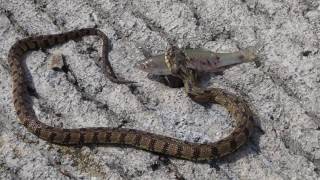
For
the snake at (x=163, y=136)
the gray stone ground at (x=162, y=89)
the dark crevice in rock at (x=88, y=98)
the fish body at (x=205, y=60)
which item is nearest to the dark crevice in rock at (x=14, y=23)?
the gray stone ground at (x=162, y=89)

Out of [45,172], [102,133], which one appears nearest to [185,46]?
[102,133]

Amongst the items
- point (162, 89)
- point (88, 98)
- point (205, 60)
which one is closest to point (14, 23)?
point (88, 98)

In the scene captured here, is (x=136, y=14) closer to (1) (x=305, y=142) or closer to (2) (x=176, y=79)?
(2) (x=176, y=79)

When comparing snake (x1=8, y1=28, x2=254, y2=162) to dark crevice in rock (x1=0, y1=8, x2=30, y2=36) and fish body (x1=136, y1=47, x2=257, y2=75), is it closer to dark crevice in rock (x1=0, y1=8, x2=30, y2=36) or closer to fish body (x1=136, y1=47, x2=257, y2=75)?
fish body (x1=136, y1=47, x2=257, y2=75)

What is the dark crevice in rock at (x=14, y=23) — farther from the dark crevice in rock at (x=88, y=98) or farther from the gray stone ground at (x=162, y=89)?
the dark crevice in rock at (x=88, y=98)

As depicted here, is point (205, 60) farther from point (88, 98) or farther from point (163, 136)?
point (88, 98)
